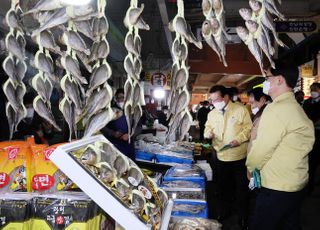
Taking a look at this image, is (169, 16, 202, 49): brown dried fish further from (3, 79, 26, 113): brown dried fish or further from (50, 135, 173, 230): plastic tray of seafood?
(3, 79, 26, 113): brown dried fish

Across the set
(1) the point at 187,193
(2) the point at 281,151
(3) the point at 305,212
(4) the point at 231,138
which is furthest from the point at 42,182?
(3) the point at 305,212

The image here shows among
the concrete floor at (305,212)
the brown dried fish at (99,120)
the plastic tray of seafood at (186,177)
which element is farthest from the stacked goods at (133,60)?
the concrete floor at (305,212)

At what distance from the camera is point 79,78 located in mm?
1933

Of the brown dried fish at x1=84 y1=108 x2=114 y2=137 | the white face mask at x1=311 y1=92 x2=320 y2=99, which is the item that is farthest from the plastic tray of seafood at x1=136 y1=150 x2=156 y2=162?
the white face mask at x1=311 y1=92 x2=320 y2=99

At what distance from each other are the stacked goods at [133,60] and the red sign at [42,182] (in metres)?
0.55

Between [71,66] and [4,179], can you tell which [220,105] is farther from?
[4,179]

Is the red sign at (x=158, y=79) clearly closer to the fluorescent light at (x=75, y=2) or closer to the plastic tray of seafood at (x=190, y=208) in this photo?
the plastic tray of seafood at (x=190, y=208)

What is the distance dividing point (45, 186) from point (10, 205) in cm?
22

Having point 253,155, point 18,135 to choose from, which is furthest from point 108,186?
point 18,135

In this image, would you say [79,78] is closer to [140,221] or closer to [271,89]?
[140,221]

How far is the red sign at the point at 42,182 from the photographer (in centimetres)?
195

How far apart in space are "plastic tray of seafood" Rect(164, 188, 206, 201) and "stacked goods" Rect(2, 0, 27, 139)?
1.81 metres

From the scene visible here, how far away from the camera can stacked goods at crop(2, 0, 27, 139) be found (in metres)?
2.07

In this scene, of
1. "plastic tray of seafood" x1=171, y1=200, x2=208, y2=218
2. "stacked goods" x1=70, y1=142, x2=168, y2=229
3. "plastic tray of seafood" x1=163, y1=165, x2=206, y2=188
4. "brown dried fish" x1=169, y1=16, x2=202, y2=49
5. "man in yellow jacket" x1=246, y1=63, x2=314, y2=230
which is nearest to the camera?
"stacked goods" x1=70, y1=142, x2=168, y2=229
